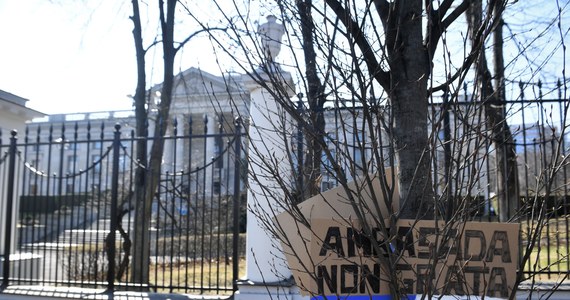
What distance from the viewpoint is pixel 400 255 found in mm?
2006

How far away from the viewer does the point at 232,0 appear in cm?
240

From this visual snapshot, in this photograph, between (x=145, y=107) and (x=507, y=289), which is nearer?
(x=507, y=289)

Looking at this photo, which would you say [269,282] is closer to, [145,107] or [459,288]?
[459,288]

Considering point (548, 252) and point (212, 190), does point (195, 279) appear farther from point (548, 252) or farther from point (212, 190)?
point (548, 252)

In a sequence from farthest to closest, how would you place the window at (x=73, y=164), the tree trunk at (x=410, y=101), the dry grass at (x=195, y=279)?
the window at (x=73, y=164)
the dry grass at (x=195, y=279)
the tree trunk at (x=410, y=101)

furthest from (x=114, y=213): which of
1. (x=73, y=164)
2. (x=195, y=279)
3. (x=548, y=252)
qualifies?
(x=548, y=252)

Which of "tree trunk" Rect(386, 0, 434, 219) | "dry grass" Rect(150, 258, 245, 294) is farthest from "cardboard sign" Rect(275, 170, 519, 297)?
"dry grass" Rect(150, 258, 245, 294)

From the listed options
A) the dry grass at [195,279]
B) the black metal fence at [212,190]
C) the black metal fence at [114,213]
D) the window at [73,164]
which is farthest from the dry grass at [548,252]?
the window at [73,164]

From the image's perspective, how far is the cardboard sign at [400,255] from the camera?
2057 mm

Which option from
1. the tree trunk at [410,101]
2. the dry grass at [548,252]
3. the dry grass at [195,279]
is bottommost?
the dry grass at [195,279]

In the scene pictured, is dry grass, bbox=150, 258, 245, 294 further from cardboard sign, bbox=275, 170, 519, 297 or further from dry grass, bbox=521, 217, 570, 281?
cardboard sign, bbox=275, 170, 519, 297

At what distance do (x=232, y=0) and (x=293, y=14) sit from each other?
0.96ft

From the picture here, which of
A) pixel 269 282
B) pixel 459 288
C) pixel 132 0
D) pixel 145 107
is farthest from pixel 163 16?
pixel 459 288

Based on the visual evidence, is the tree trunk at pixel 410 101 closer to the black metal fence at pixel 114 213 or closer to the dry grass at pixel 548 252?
the dry grass at pixel 548 252
